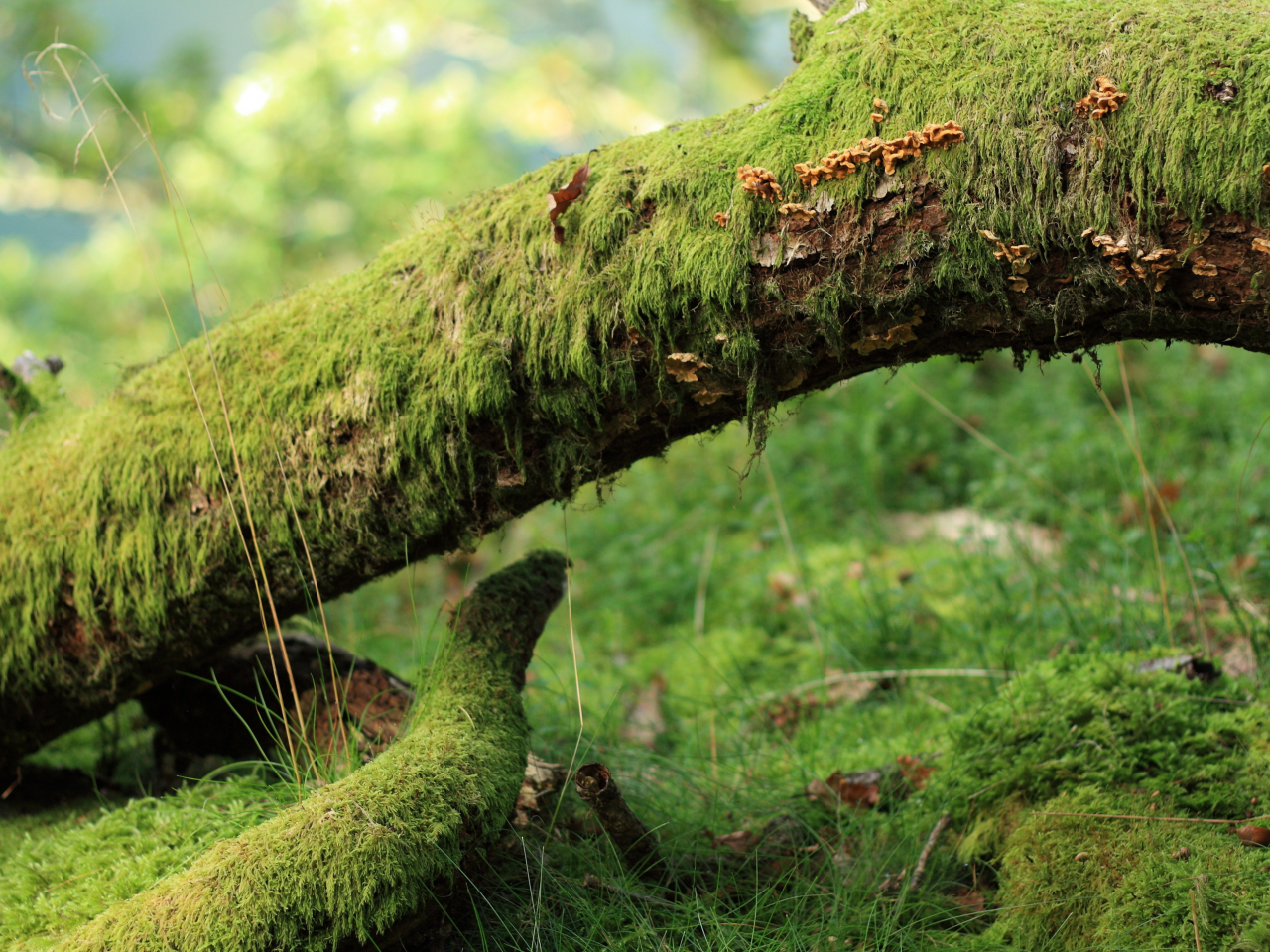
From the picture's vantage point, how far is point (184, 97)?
9.13 metres

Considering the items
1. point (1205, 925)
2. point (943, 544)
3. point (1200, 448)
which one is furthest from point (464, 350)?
point (1200, 448)

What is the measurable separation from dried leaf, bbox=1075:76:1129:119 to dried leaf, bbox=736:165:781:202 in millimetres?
655

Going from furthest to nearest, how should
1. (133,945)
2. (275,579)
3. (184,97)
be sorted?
(184,97)
(275,579)
(133,945)

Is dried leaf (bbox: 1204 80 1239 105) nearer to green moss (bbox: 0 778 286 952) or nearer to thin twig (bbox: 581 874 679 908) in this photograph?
thin twig (bbox: 581 874 679 908)

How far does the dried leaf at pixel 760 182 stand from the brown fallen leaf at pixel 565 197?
0.42 meters

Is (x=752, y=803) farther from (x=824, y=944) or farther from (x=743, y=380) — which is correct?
(x=743, y=380)

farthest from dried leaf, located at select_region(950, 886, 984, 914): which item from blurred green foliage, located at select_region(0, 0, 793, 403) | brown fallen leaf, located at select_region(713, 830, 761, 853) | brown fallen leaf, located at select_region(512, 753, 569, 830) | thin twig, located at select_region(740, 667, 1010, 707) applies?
blurred green foliage, located at select_region(0, 0, 793, 403)

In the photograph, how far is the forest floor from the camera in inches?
76.0

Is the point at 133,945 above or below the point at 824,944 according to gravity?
above

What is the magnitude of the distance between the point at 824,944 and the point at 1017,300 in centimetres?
156

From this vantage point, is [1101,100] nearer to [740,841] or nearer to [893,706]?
[740,841]

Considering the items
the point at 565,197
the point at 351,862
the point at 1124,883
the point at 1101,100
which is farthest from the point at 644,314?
the point at 1124,883

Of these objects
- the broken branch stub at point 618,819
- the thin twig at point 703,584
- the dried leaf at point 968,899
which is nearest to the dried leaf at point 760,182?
the broken branch stub at point 618,819

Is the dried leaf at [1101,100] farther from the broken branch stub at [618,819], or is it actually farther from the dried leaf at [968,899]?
the dried leaf at [968,899]
